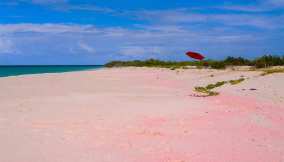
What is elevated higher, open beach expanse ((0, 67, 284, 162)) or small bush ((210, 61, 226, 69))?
small bush ((210, 61, 226, 69))

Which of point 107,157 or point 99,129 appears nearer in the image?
point 107,157

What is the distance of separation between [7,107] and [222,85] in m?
10.4

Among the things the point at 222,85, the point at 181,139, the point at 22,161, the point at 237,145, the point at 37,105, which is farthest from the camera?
the point at 222,85

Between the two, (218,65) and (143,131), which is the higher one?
(218,65)

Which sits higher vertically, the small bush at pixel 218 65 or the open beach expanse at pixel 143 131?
the small bush at pixel 218 65

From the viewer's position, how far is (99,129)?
7719mm

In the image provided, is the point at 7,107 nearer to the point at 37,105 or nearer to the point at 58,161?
the point at 37,105

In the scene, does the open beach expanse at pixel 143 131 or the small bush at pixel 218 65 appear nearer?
the open beach expanse at pixel 143 131

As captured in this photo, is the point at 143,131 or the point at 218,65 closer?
the point at 143,131

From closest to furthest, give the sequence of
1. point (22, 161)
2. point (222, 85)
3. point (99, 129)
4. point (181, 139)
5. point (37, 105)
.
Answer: point (22, 161), point (181, 139), point (99, 129), point (37, 105), point (222, 85)

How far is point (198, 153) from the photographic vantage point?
19.5ft

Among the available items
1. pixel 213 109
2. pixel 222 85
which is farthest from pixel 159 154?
pixel 222 85

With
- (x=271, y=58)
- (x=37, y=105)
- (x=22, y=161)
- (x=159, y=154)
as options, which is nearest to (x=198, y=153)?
(x=159, y=154)

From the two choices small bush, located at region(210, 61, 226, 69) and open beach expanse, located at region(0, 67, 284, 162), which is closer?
open beach expanse, located at region(0, 67, 284, 162)
